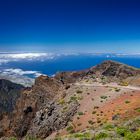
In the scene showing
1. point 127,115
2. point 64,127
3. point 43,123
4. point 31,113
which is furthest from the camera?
point 31,113

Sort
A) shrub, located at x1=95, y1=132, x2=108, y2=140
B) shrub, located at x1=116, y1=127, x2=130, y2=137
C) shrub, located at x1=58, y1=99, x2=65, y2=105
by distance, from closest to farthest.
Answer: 1. shrub, located at x1=95, y1=132, x2=108, y2=140
2. shrub, located at x1=116, y1=127, x2=130, y2=137
3. shrub, located at x1=58, y1=99, x2=65, y2=105

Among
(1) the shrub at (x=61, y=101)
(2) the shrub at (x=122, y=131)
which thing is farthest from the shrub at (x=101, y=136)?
(1) the shrub at (x=61, y=101)

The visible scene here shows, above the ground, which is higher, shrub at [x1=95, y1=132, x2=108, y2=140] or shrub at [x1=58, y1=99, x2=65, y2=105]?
shrub at [x1=95, y1=132, x2=108, y2=140]

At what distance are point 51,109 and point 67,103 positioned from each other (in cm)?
347

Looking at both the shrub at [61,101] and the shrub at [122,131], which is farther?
the shrub at [61,101]

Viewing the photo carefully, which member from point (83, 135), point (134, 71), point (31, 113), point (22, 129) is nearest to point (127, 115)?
point (83, 135)

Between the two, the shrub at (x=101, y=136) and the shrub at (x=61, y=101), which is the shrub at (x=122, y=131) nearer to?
the shrub at (x=101, y=136)

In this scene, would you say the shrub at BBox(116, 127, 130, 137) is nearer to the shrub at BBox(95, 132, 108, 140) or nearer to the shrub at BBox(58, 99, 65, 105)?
the shrub at BBox(95, 132, 108, 140)

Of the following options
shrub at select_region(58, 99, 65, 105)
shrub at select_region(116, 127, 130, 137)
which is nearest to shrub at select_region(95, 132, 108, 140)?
shrub at select_region(116, 127, 130, 137)

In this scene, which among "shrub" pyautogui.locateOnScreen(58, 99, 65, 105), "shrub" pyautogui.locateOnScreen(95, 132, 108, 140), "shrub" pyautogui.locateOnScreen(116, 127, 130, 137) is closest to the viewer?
"shrub" pyautogui.locateOnScreen(95, 132, 108, 140)

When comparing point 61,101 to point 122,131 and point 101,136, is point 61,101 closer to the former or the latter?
point 122,131

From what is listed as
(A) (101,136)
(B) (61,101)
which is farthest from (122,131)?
(B) (61,101)

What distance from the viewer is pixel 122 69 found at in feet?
372

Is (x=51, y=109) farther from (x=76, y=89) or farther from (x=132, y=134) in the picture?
(x=132, y=134)
